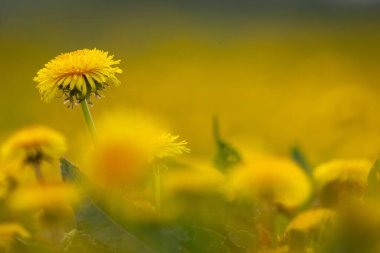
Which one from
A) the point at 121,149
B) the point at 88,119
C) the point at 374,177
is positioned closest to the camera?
the point at 121,149

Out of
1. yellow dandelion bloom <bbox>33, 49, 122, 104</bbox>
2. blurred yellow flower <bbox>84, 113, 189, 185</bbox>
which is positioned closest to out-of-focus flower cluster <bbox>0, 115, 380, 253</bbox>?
blurred yellow flower <bbox>84, 113, 189, 185</bbox>

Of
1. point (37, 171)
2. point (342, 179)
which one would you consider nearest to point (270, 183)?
point (342, 179)

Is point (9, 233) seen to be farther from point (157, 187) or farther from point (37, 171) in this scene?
point (37, 171)

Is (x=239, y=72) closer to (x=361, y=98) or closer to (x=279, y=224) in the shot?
(x=361, y=98)

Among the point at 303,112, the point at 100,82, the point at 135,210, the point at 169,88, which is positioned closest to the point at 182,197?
the point at 135,210

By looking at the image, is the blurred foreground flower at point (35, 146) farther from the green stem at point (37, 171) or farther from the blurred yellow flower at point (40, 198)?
the blurred yellow flower at point (40, 198)
